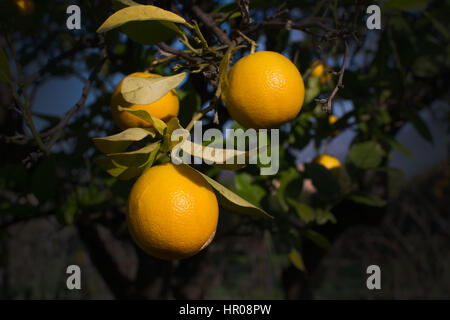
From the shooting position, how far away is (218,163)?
1.11 feet

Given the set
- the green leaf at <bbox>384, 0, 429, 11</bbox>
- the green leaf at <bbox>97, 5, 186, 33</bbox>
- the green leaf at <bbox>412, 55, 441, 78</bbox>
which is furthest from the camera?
the green leaf at <bbox>412, 55, 441, 78</bbox>

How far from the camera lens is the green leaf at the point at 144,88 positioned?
1.04 ft

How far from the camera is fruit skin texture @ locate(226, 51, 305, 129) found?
357mm

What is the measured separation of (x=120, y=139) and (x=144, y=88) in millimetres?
57

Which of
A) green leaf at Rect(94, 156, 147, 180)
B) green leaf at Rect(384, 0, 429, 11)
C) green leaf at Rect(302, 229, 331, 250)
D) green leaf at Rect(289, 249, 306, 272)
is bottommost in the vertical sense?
green leaf at Rect(289, 249, 306, 272)

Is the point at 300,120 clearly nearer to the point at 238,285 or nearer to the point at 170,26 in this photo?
the point at 170,26

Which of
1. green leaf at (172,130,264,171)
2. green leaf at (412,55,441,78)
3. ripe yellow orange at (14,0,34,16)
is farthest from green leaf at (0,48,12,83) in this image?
green leaf at (412,55,441,78)

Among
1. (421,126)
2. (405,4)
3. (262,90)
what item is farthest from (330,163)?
(262,90)

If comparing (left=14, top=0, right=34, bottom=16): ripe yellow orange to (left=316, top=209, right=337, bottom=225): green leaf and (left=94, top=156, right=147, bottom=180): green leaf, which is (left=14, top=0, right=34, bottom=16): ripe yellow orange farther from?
(left=316, top=209, right=337, bottom=225): green leaf

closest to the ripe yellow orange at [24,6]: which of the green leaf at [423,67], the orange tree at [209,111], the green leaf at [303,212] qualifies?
the orange tree at [209,111]

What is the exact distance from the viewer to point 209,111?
381 mm
